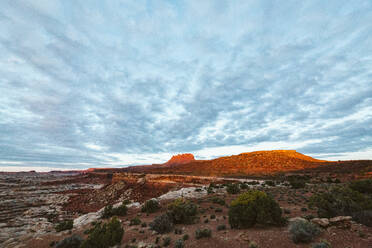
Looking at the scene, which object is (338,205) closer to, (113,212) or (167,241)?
(167,241)

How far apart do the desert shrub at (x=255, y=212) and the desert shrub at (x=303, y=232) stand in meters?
2.23

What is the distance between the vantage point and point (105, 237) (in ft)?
32.1

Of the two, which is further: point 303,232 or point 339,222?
point 339,222

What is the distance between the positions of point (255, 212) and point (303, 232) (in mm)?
3017

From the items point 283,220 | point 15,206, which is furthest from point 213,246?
point 15,206

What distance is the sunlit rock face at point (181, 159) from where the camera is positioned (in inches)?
7279

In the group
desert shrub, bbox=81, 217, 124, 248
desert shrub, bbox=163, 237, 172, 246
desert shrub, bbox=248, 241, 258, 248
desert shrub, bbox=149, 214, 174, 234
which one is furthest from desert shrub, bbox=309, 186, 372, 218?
desert shrub, bbox=81, 217, 124, 248

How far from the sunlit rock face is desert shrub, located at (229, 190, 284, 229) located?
577 feet

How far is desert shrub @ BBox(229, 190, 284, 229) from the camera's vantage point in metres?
9.69

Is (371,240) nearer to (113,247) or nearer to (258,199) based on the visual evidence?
(258,199)

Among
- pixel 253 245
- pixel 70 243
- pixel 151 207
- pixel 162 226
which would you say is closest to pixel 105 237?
pixel 70 243

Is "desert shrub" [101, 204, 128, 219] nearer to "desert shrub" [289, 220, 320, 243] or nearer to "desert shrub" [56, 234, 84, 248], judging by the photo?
"desert shrub" [56, 234, 84, 248]

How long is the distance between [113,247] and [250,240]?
744 cm

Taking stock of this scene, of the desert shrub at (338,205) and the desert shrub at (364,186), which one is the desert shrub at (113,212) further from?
the desert shrub at (364,186)
